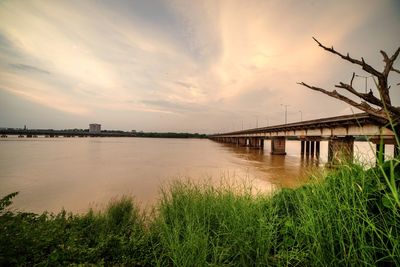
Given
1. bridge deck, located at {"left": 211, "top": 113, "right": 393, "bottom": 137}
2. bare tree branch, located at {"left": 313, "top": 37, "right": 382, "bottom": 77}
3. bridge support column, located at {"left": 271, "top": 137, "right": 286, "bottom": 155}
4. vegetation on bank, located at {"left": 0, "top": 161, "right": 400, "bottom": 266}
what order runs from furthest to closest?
1. bridge support column, located at {"left": 271, "top": 137, "right": 286, "bottom": 155}
2. bridge deck, located at {"left": 211, "top": 113, "right": 393, "bottom": 137}
3. vegetation on bank, located at {"left": 0, "top": 161, "right": 400, "bottom": 266}
4. bare tree branch, located at {"left": 313, "top": 37, "right": 382, "bottom": 77}

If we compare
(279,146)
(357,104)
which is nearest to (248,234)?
(357,104)

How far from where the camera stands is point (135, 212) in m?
5.05

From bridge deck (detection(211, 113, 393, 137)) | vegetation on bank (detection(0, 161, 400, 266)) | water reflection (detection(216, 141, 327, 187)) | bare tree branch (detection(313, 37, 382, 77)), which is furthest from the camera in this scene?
bridge deck (detection(211, 113, 393, 137))

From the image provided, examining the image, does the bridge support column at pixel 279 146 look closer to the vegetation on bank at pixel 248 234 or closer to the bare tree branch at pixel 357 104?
the vegetation on bank at pixel 248 234

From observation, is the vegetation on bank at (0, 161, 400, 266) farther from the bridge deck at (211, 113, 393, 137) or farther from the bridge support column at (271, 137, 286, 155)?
the bridge support column at (271, 137, 286, 155)

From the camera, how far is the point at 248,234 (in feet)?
10.5

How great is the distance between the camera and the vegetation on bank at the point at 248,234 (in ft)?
7.64

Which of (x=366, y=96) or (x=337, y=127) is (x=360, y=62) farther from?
(x=337, y=127)

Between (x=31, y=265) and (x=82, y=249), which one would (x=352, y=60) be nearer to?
(x=82, y=249)

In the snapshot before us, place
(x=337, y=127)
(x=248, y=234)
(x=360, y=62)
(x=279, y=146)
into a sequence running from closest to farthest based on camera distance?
(x=360, y=62)
(x=248, y=234)
(x=337, y=127)
(x=279, y=146)

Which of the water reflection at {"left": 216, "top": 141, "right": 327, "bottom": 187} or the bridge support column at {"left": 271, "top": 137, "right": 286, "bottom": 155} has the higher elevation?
the bridge support column at {"left": 271, "top": 137, "right": 286, "bottom": 155}

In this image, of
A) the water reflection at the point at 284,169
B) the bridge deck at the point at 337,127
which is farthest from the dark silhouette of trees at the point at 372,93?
the bridge deck at the point at 337,127

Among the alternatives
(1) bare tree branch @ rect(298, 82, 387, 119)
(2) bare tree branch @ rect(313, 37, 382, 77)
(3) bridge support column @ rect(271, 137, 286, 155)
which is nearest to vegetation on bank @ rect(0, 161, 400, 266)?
(1) bare tree branch @ rect(298, 82, 387, 119)

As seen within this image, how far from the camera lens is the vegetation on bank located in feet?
7.64
